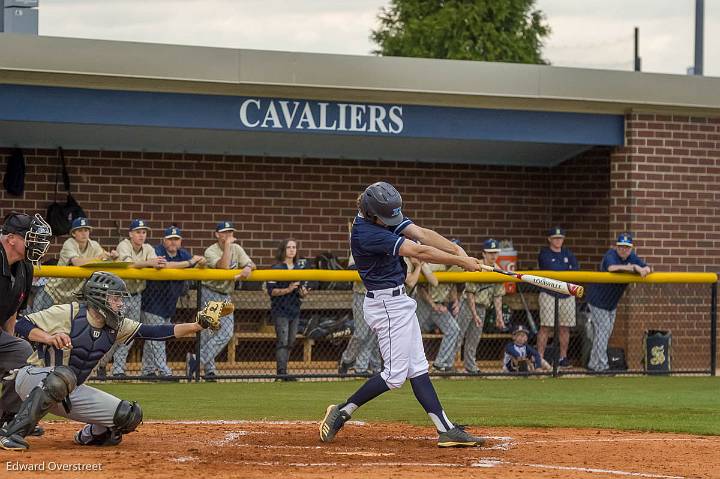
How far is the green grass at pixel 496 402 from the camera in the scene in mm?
9727

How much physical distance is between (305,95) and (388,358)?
7255 millimetres

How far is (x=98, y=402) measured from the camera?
7.53 metres

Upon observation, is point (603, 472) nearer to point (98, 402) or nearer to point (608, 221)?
point (98, 402)

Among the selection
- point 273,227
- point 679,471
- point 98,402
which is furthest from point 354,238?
point 273,227

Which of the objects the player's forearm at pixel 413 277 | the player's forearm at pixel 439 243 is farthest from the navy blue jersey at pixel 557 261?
the player's forearm at pixel 439 243

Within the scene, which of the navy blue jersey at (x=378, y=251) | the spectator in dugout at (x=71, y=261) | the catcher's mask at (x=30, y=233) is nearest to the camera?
the catcher's mask at (x=30, y=233)

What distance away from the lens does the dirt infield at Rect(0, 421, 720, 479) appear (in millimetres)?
6703

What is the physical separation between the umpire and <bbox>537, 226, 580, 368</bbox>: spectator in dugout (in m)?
7.71

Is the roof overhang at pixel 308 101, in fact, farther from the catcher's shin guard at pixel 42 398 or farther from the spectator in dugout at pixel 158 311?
the catcher's shin guard at pixel 42 398

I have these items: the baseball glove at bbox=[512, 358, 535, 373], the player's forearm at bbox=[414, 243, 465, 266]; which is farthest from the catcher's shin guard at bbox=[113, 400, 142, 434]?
the baseball glove at bbox=[512, 358, 535, 373]

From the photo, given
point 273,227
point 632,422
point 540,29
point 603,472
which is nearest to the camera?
point 603,472

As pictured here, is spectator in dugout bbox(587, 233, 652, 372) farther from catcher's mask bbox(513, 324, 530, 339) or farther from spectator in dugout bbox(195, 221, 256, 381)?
spectator in dugout bbox(195, 221, 256, 381)

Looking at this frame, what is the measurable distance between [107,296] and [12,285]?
67 centimetres

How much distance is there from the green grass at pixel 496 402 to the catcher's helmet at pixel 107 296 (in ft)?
7.36
